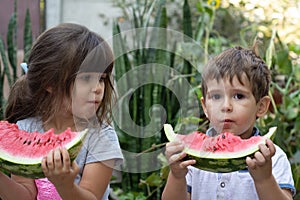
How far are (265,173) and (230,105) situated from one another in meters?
0.29

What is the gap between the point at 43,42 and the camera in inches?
96.7

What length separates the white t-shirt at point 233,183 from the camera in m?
2.30

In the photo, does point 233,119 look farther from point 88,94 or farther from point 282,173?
point 88,94

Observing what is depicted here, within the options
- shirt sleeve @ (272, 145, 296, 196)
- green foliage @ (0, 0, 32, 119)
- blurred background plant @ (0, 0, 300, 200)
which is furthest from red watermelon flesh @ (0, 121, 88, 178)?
green foliage @ (0, 0, 32, 119)

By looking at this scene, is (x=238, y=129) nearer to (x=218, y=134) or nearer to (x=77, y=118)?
(x=218, y=134)

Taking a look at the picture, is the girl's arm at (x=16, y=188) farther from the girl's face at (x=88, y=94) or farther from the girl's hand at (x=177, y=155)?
the girl's hand at (x=177, y=155)

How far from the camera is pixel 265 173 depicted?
204 centimetres

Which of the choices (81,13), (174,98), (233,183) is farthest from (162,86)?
(233,183)

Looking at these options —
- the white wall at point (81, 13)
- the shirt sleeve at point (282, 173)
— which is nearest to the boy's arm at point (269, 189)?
the shirt sleeve at point (282, 173)

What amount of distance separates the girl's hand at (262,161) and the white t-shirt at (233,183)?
0.81ft

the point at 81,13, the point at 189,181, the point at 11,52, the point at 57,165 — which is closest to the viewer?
the point at 57,165

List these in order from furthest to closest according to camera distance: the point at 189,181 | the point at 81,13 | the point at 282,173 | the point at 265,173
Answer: the point at 81,13 → the point at 189,181 → the point at 282,173 → the point at 265,173

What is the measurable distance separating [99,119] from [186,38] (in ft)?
6.86

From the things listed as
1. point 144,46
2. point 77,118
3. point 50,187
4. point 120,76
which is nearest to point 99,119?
point 77,118
